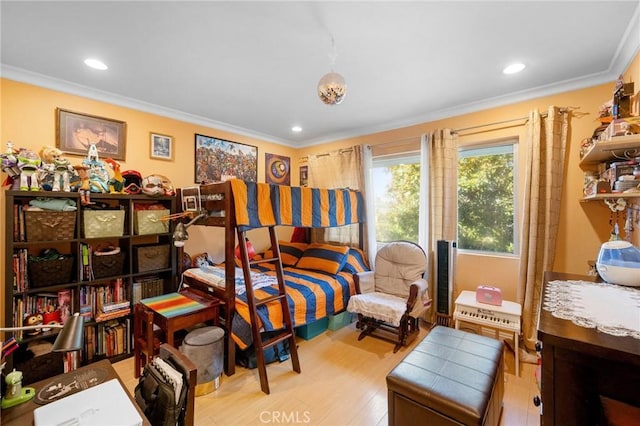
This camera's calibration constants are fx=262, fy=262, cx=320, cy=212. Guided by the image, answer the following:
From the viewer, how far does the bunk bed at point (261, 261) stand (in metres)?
2.17

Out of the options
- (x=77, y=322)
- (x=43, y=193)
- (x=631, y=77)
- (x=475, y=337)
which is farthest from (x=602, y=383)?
(x=43, y=193)

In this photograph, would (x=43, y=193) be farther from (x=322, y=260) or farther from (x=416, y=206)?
(x=416, y=206)

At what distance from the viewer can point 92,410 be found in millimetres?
903

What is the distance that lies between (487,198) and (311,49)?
94.9 inches

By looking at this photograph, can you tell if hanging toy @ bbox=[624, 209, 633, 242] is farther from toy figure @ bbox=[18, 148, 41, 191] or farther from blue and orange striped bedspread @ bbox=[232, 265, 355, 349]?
toy figure @ bbox=[18, 148, 41, 191]

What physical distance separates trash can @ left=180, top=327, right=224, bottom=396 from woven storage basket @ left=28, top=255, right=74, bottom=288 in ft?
3.94

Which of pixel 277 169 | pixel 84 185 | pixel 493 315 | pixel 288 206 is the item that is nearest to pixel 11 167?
pixel 84 185

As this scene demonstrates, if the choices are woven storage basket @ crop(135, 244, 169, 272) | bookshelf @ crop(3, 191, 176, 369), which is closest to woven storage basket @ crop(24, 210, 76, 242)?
bookshelf @ crop(3, 191, 176, 369)

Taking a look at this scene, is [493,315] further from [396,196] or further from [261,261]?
[261,261]

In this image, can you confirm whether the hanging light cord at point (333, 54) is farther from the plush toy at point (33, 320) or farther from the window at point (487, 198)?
the plush toy at point (33, 320)

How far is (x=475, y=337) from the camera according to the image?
1.95m

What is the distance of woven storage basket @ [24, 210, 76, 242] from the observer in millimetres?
2051

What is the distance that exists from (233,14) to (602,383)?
238 cm

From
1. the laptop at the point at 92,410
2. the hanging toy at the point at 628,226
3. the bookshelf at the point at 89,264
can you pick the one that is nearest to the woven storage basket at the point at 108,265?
the bookshelf at the point at 89,264
